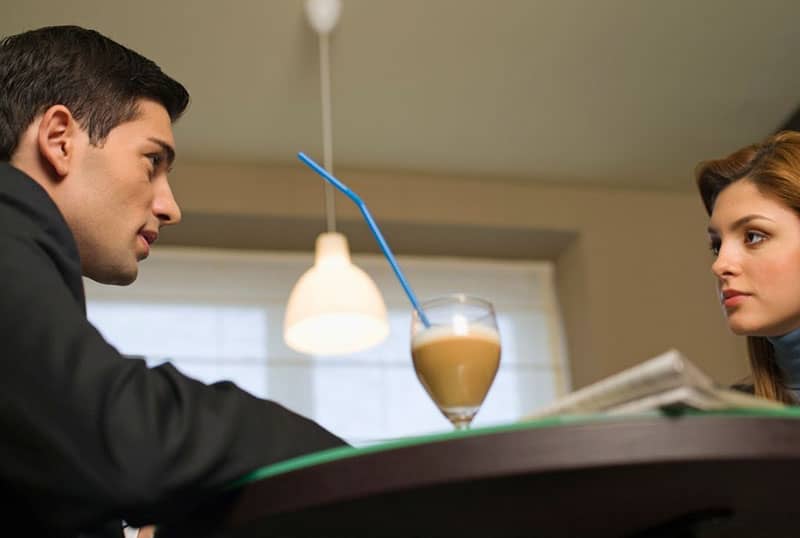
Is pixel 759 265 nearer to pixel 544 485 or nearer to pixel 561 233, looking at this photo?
pixel 544 485

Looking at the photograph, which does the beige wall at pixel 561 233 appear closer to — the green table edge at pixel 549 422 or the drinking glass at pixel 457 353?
the drinking glass at pixel 457 353

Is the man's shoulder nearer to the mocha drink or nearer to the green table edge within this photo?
the mocha drink

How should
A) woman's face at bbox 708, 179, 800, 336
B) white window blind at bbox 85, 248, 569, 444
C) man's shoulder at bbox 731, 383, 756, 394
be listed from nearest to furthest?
1. woman's face at bbox 708, 179, 800, 336
2. man's shoulder at bbox 731, 383, 756, 394
3. white window blind at bbox 85, 248, 569, 444

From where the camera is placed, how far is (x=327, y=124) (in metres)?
4.04

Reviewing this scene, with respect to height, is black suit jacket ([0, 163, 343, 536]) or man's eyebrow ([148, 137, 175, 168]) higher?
man's eyebrow ([148, 137, 175, 168])

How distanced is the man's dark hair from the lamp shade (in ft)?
5.27

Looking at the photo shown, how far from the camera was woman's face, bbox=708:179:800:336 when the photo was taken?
202 cm

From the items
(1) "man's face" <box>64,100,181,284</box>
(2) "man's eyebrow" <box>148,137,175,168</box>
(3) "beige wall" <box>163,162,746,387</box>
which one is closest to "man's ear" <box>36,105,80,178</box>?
(1) "man's face" <box>64,100,181,284</box>

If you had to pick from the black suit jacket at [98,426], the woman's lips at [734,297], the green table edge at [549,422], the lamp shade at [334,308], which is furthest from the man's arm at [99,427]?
the lamp shade at [334,308]

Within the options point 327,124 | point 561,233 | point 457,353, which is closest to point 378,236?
point 457,353

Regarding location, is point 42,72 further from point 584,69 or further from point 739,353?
point 739,353

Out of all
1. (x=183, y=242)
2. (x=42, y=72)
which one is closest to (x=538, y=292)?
(x=183, y=242)

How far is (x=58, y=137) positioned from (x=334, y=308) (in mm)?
1744

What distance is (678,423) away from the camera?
775 millimetres
